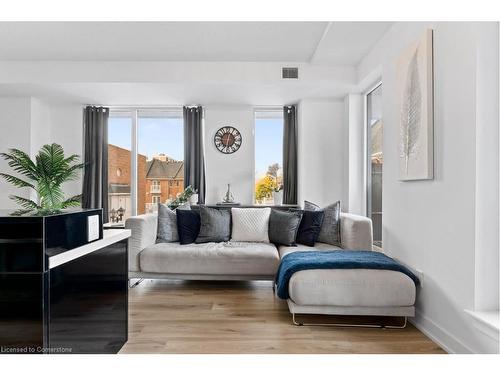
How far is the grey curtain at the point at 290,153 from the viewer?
5.50m

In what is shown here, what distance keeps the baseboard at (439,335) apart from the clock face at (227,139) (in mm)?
3624

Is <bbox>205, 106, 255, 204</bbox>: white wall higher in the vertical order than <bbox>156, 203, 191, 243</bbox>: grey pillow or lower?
higher

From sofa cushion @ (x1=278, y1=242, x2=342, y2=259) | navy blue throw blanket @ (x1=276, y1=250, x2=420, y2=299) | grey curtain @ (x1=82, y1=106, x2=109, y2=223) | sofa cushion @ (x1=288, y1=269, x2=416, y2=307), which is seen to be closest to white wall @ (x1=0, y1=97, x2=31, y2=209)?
grey curtain @ (x1=82, y1=106, x2=109, y2=223)

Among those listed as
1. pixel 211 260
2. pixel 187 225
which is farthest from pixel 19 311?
pixel 187 225

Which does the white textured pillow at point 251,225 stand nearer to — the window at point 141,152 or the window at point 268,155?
the window at point 268,155

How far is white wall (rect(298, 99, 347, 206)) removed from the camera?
5.25m

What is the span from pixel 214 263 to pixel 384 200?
1796 mm

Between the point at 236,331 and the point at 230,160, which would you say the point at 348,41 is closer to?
the point at 230,160

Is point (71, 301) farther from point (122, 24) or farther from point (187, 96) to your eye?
point (187, 96)

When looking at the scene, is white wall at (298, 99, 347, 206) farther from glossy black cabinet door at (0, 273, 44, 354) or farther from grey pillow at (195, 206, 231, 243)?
glossy black cabinet door at (0, 273, 44, 354)

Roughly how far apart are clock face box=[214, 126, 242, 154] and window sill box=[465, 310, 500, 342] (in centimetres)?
409

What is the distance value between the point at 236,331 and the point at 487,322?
5.02 feet

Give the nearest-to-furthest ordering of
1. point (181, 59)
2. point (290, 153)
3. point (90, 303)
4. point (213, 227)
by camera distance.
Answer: point (90, 303) < point (213, 227) < point (181, 59) < point (290, 153)

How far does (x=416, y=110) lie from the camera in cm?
265
